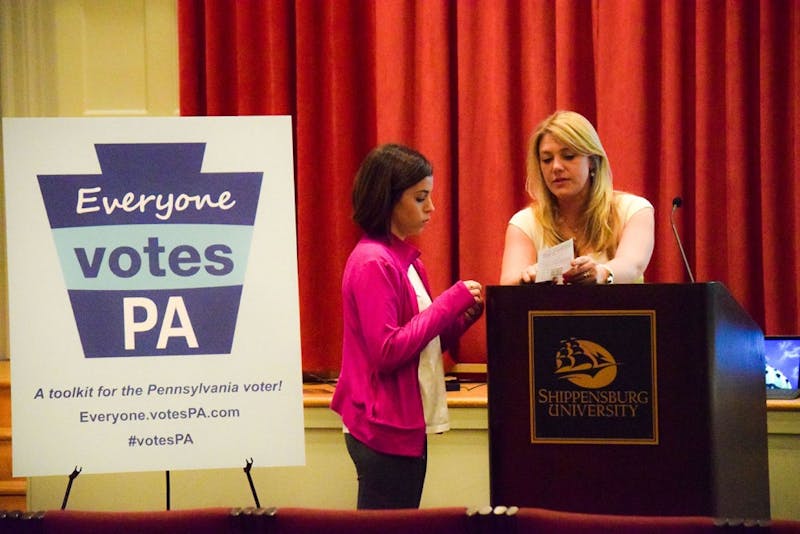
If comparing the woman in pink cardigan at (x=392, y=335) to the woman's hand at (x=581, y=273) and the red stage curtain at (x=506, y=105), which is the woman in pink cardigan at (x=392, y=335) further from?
the red stage curtain at (x=506, y=105)

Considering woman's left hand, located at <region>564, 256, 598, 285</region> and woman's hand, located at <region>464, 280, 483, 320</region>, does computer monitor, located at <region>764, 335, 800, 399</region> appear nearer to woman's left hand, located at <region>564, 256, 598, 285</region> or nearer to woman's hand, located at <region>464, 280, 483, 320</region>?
woman's hand, located at <region>464, 280, 483, 320</region>

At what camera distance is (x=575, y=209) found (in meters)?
2.18

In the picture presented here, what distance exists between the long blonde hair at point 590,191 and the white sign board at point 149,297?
0.57 metres

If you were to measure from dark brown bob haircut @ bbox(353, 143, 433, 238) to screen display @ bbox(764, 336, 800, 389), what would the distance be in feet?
5.50

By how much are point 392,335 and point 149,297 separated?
52 centimetres

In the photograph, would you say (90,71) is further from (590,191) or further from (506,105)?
(590,191)

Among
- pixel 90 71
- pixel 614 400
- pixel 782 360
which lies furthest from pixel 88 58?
pixel 614 400

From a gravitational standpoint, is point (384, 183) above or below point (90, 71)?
below

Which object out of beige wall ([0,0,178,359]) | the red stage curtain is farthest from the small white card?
beige wall ([0,0,178,359])

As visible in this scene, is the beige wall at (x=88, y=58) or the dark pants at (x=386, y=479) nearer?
the dark pants at (x=386, y=479)

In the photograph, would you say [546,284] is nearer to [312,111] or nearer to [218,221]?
[218,221]

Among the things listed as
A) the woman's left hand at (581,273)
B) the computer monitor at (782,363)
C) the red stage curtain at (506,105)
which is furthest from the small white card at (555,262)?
the red stage curtain at (506,105)

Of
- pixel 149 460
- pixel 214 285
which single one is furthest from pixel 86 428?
pixel 214 285

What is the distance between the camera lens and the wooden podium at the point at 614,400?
1.52 meters
